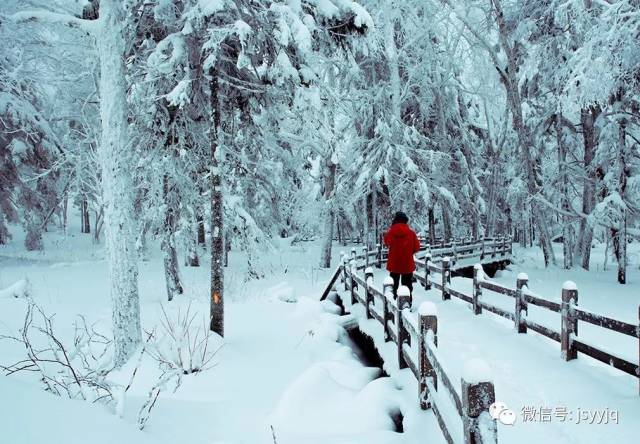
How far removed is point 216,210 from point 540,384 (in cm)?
597

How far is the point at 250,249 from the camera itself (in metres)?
15.4

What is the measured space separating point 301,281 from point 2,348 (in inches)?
450

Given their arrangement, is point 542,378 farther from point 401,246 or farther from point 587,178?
point 587,178

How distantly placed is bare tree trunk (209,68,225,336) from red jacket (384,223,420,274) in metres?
3.54

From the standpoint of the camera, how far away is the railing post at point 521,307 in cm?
789

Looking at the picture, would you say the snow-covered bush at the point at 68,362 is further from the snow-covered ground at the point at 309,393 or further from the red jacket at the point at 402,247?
the red jacket at the point at 402,247

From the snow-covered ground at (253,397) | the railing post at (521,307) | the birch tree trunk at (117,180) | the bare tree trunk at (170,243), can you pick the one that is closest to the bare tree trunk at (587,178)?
the railing post at (521,307)

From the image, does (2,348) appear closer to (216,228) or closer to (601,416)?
(216,228)

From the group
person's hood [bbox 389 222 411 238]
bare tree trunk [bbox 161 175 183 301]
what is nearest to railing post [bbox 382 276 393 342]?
person's hood [bbox 389 222 411 238]

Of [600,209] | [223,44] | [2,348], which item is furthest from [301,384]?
[600,209]

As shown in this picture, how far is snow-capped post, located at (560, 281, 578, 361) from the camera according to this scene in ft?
20.9

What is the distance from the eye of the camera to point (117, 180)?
7.40 metres

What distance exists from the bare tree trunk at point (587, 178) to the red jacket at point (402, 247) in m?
15.1

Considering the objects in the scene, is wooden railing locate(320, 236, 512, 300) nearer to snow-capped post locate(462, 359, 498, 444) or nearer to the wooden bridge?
the wooden bridge
